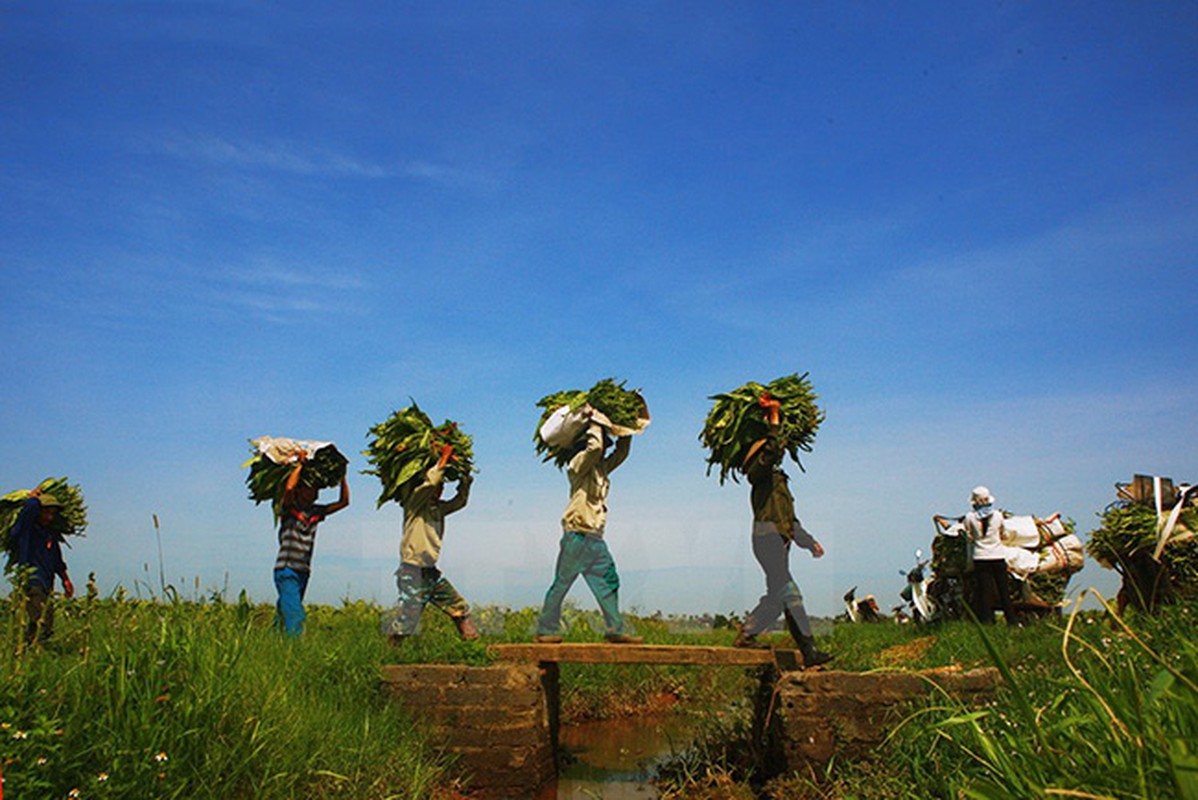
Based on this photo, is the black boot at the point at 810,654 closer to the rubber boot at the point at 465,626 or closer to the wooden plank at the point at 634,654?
the wooden plank at the point at 634,654

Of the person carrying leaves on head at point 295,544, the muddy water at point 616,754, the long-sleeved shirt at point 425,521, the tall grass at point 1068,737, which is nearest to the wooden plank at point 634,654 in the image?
the tall grass at point 1068,737

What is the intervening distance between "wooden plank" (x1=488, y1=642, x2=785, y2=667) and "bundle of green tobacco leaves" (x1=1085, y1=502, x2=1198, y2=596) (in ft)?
14.2

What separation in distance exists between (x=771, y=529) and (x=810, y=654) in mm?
1107

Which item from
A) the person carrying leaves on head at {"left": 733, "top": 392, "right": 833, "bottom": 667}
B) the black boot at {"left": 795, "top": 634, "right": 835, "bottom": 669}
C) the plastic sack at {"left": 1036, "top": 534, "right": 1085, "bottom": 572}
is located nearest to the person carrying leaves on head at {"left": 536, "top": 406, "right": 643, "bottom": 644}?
the person carrying leaves on head at {"left": 733, "top": 392, "right": 833, "bottom": 667}

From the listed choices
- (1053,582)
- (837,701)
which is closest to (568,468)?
(837,701)

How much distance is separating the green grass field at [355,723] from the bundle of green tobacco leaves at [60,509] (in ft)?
10.5

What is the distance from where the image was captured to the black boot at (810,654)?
7.72 meters

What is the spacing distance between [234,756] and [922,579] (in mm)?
12926

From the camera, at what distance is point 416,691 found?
25.1 ft

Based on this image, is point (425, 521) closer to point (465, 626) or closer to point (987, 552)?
point (465, 626)

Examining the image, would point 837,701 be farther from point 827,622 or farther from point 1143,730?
point 1143,730

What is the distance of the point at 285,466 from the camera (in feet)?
31.7

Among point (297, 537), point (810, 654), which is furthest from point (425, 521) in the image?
point (810, 654)

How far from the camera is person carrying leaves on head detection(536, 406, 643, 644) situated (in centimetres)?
842
